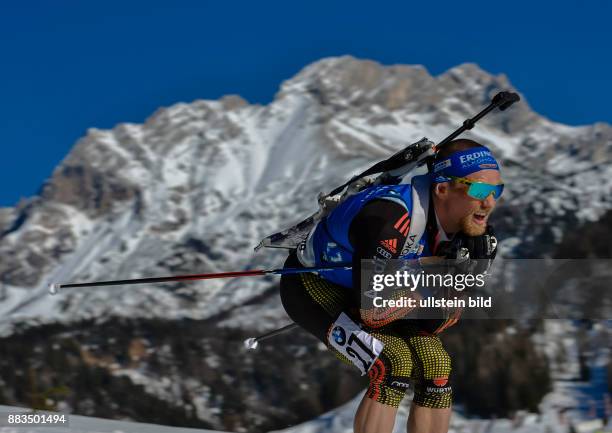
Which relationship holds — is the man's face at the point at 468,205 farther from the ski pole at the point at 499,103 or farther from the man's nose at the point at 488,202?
the ski pole at the point at 499,103

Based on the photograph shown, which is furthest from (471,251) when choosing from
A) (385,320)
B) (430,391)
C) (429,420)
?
(429,420)

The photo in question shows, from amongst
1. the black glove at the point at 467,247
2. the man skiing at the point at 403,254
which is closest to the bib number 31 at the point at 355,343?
the man skiing at the point at 403,254

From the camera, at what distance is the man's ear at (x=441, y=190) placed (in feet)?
14.8

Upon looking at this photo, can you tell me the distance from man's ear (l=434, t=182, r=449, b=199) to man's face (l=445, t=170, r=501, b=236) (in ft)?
0.06

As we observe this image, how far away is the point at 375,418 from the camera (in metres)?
4.44

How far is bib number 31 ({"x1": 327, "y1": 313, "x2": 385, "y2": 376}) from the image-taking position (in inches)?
175

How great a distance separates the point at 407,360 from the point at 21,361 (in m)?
64.5

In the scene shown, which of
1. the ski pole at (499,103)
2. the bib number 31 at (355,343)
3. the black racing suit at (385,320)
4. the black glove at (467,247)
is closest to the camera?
the black racing suit at (385,320)

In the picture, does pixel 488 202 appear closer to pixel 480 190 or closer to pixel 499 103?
pixel 480 190

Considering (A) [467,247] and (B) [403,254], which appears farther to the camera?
(A) [467,247]

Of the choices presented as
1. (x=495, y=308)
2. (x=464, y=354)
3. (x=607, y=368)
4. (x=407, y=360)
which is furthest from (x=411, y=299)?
(x=464, y=354)

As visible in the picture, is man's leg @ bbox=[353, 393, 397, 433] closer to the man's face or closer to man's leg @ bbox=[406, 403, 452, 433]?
man's leg @ bbox=[406, 403, 452, 433]

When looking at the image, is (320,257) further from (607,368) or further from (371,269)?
(607,368)

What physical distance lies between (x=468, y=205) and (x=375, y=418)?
49.2 inches
